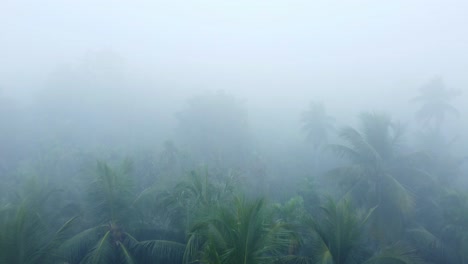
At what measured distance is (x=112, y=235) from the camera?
9.70 m

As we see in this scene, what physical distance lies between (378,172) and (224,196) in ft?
27.2

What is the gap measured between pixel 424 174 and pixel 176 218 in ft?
41.6

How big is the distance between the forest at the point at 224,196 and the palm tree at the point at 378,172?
50 mm

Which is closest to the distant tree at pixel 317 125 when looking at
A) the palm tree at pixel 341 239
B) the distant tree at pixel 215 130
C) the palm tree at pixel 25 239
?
the distant tree at pixel 215 130

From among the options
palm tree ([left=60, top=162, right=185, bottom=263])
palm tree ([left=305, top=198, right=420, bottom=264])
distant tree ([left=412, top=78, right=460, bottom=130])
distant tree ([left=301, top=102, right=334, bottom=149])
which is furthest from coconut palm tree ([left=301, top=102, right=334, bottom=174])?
palm tree ([left=60, top=162, right=185, bottom=263])

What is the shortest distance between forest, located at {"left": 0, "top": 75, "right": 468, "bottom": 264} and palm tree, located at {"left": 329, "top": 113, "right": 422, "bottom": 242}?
50 millimetres

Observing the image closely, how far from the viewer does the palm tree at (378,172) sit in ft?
46.4

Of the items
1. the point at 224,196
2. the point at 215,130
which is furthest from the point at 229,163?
the point at 224,196

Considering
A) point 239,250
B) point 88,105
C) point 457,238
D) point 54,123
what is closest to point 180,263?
point 239,250

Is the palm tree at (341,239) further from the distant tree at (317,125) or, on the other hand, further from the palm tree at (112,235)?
the distant tree at (317,125)

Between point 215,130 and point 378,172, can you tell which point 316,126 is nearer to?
point 215,130

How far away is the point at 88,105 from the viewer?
121 feet

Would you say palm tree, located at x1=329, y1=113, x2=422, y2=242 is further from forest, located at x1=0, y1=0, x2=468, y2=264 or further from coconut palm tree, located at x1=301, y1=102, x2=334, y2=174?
coconut palm tree, located at x1=301, y1=102, x2=334, y2=174

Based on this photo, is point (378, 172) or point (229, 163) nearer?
point (378, 172)
